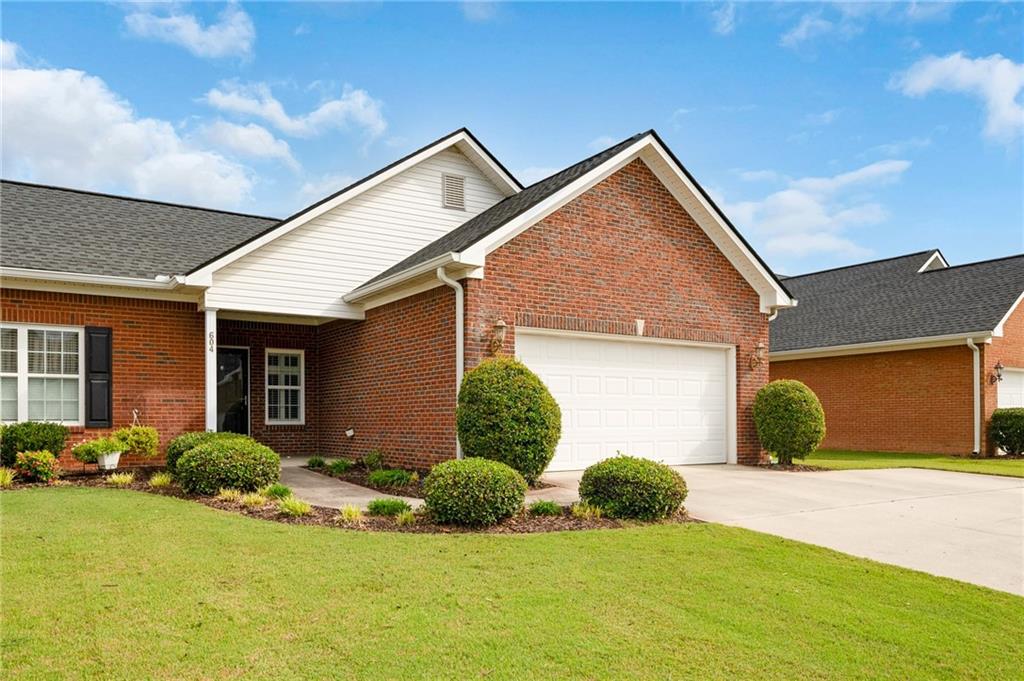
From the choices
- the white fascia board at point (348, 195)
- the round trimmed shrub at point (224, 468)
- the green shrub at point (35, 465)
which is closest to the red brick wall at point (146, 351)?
the green shrub at point (35, 465)

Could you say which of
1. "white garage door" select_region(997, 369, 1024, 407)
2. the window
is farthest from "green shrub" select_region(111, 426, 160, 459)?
"white garage door" select_region(997, 369, 1024, 407)

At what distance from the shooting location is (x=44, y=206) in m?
15.1

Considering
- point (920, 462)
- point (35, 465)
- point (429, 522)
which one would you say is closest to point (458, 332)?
point (429, 522)

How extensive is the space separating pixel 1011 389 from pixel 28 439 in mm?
23811

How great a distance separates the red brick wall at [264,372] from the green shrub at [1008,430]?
57.9ft

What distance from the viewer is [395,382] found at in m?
13.6

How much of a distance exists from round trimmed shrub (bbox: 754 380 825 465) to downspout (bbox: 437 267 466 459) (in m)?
6.80

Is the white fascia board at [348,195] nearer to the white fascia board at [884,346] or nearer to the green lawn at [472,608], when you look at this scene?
the green lawn at [472,608]

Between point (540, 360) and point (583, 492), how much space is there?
3896 millimetres

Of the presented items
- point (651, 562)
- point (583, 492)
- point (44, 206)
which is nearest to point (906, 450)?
point (583, 492)

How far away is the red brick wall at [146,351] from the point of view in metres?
12.7

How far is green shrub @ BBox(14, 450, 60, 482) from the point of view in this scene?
35.8ft

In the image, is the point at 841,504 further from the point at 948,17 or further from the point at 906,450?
the point at 906,450

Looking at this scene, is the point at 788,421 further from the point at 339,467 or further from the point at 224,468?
the point at 224,468
